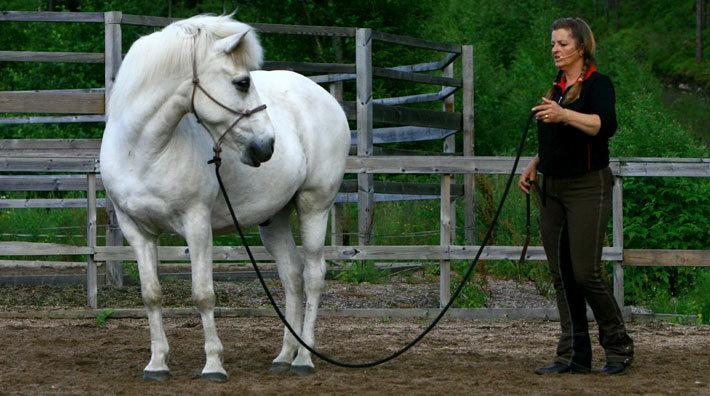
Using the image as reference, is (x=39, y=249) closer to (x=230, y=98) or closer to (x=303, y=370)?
(x=303, y=370)

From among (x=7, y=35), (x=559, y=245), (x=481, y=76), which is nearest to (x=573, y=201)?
(x=559, y=245)

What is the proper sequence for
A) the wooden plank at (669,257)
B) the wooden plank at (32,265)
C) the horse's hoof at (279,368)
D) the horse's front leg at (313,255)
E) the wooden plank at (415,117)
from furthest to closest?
1. the wooden plank at (32,265)
2. the wooden plank at (415,117)
3. the wooden plank at (669,257)
4. the horse's front leg at (313,255)
5. the horse's hoof at (279,368)

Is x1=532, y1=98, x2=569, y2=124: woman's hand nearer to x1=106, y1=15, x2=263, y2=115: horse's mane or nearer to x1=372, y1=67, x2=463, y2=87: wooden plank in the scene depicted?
x1=106, y1=15, x2=263, y2=115: horse's mane

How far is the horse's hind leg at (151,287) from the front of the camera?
5.83 metres

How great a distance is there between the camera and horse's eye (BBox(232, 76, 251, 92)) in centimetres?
552

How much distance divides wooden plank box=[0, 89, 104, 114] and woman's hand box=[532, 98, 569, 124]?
4.69 metres

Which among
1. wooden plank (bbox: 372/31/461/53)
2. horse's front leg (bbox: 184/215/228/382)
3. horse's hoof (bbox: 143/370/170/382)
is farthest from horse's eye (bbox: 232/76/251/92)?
wooden plank (bbox: 372/31/461/53)

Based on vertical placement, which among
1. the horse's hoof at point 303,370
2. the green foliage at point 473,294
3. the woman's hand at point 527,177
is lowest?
the horse's hoof at point 303,370

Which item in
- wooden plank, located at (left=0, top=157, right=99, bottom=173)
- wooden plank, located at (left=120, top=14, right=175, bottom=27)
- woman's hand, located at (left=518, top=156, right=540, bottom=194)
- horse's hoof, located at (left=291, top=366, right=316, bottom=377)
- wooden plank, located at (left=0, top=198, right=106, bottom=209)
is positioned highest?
wooden plank, located at (left=120, top=14, right=175, bottom=27)

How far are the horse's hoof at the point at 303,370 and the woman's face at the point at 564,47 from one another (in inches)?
81.9

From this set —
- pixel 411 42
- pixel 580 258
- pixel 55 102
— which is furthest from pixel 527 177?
pixel 411 42

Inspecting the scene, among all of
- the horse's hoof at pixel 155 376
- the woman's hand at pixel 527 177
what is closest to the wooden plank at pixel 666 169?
the woman's hand at pixel 527 177

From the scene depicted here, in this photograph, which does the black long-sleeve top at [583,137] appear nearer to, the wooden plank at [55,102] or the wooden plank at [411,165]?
the wooden plank at [411,165]

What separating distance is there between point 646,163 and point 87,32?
12425mm
